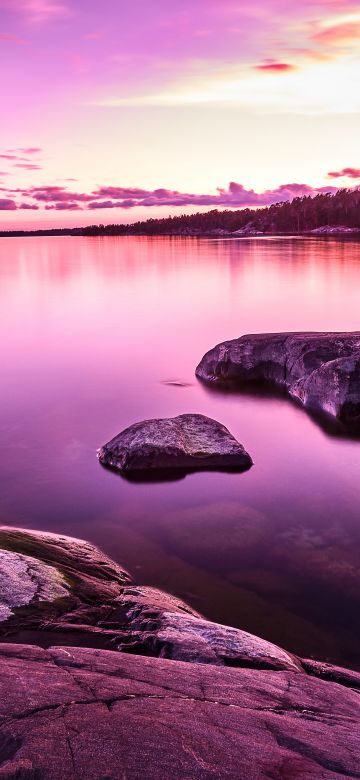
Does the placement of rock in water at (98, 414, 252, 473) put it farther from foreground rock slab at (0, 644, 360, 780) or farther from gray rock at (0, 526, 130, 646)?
foreground rock slab at (0, 644, 360, 780)

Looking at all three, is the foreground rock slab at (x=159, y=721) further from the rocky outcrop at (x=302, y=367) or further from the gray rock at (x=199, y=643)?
the rocky outcrop at (x=302, y=367)

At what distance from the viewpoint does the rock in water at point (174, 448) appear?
16.3 m

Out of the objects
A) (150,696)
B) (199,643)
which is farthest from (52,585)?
(150,696)

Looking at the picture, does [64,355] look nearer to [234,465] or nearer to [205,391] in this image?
[205,391]

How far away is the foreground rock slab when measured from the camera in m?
4.91

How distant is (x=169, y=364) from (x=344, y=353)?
31.7ft

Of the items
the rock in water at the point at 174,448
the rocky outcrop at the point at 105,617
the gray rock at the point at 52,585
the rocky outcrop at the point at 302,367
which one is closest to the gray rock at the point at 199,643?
the rocky outcrop at the point at 105,617

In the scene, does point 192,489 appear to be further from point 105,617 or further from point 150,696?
point 150,696

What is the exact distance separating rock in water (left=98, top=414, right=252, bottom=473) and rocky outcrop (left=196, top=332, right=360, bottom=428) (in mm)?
5428

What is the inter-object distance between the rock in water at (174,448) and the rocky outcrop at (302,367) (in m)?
5.43

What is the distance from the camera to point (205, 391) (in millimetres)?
25281

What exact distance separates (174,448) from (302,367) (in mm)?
9414

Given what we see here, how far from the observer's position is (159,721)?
5.50 metres

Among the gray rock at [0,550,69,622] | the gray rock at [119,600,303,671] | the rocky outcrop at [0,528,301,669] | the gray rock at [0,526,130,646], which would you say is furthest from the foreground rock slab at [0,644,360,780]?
the gray rock at [0,550,69,622]
